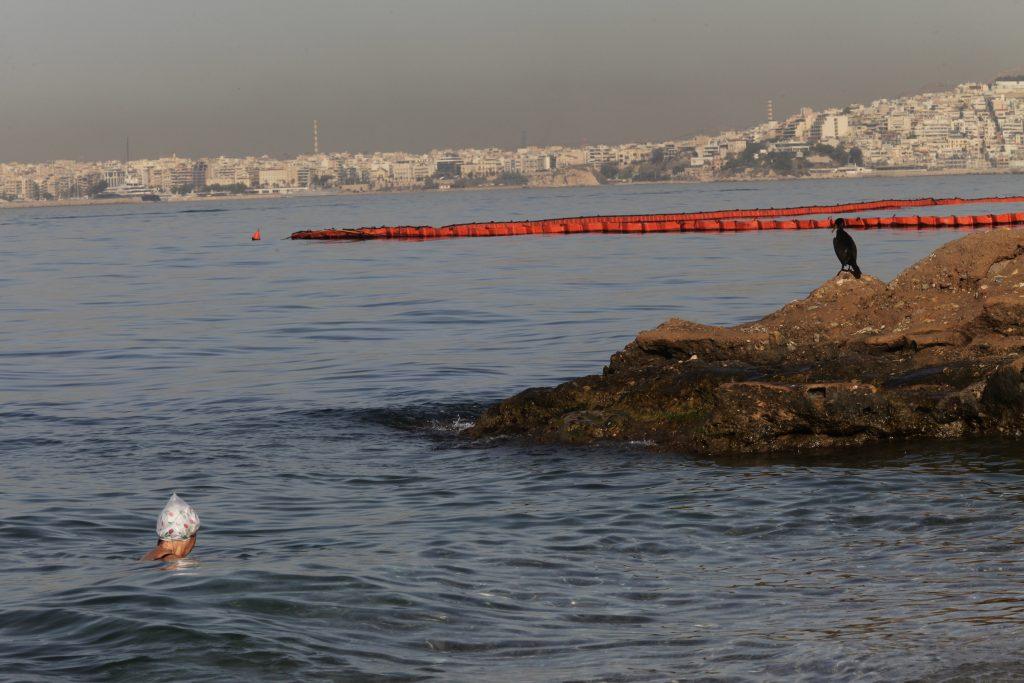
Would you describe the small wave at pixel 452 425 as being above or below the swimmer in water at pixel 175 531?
below

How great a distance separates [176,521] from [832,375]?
25.9 ft

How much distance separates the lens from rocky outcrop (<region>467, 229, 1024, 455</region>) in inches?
547

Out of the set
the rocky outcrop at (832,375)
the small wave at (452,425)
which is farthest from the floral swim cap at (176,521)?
the small wave at (452,425)

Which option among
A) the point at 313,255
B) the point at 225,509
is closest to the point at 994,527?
the point at 225,509

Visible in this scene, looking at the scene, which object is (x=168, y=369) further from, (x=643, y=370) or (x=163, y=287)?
(x=163, y=287)

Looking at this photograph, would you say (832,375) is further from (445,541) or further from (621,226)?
(621,226)

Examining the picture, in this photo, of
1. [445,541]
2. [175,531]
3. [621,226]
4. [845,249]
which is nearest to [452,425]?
[445,541]

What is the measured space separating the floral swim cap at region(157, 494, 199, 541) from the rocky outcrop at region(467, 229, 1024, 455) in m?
5.99

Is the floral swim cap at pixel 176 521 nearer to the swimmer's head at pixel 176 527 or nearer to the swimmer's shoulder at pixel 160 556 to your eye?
the swimmer's head at pixel 176 527

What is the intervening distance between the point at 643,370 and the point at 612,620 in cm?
731

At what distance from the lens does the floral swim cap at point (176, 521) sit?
9625mm

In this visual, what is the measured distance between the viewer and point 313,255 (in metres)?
62.5

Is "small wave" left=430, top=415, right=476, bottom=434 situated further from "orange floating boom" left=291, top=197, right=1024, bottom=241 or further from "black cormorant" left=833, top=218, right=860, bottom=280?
"orange floating boom" left=291, top=197, right=1024, bottom=241

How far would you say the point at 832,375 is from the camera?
573 inches
